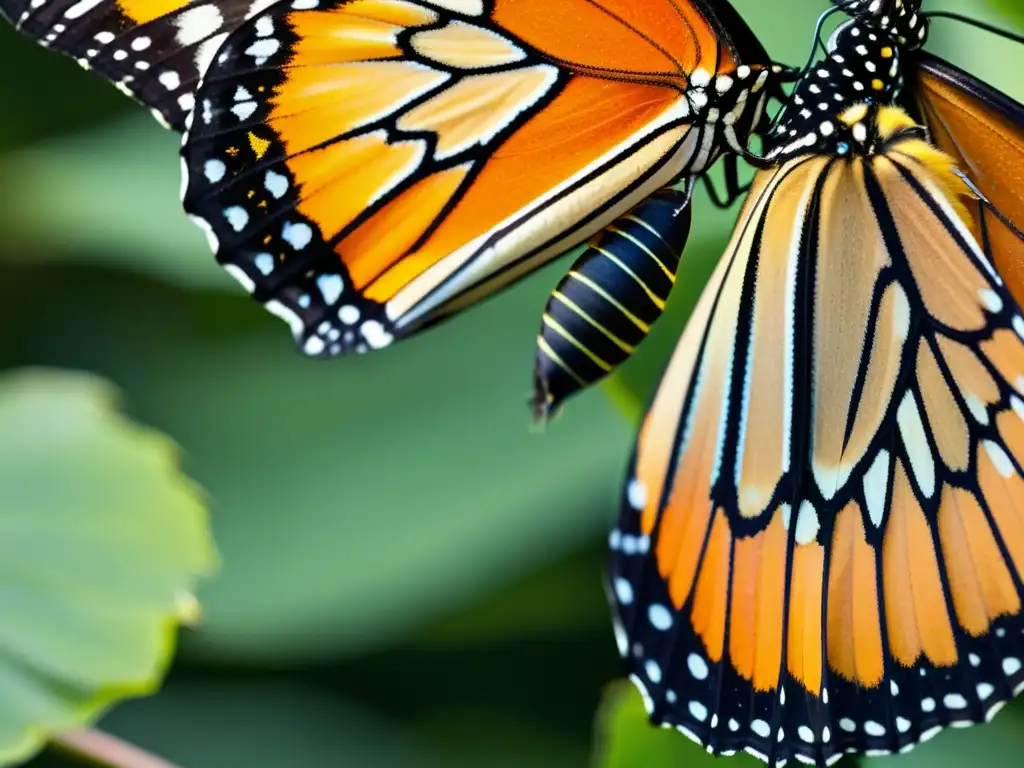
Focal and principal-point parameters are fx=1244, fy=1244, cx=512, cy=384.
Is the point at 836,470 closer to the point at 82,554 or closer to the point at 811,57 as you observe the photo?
the point at 811,57

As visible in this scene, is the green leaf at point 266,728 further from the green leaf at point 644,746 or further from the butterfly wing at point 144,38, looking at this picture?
the butterfly wing at point 144,38

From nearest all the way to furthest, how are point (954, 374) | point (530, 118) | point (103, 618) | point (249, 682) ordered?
point (954, 374)
point (530, 118)
point (103, 618)
point (249, 682)

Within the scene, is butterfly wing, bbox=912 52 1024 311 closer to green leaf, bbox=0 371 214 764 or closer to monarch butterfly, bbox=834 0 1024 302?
monarch butterfly, bbox=834 0 1024 302

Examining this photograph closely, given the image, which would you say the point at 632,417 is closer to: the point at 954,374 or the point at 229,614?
the point at 954,374

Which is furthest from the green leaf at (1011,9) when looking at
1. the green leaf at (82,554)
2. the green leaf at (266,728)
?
the green leaf at (266,728)

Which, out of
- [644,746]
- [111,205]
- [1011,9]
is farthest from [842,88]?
[111,205]

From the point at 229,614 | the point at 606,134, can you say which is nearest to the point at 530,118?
the point at 606,134
